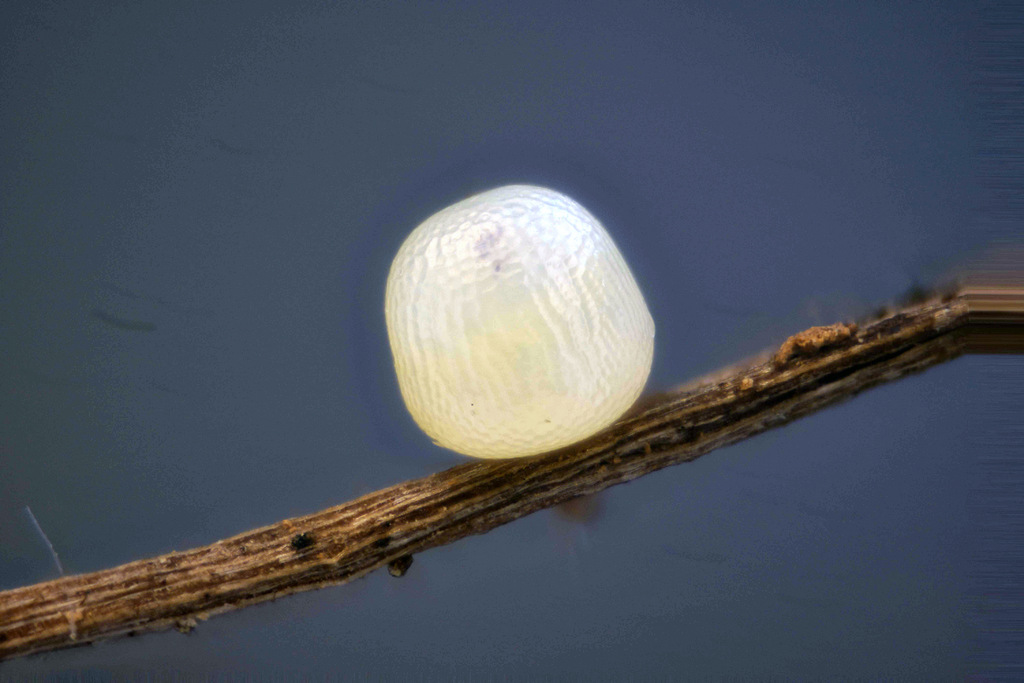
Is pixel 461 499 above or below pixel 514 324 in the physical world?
below

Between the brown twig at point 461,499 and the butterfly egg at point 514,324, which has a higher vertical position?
the butterfly egg at point 514,324

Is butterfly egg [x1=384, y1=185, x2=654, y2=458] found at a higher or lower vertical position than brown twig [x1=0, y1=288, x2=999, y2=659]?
higher

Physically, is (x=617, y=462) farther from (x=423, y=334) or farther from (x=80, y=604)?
(x=80, y=604)

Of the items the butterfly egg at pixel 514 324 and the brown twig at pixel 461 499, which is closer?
the butterfly egg at pixel 514 324

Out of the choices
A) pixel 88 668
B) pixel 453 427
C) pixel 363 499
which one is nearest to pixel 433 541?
pixel 363 499

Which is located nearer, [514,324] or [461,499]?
[514,324]
